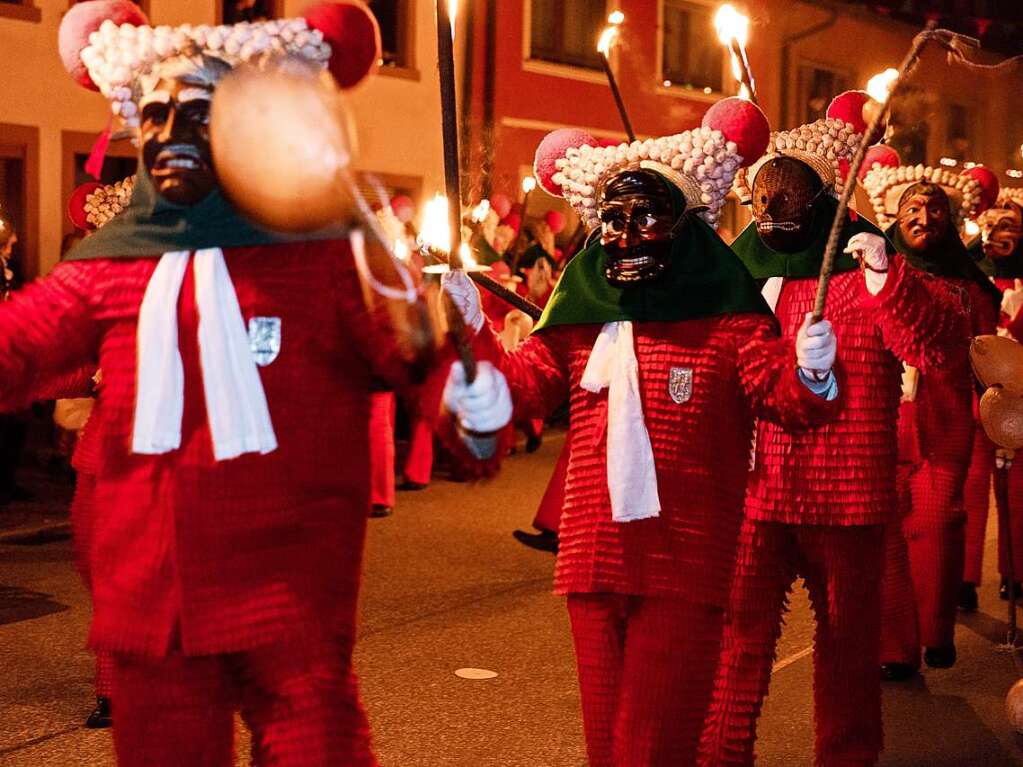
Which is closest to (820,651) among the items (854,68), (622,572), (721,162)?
(622,572)

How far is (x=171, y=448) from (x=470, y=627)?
4.17 metres

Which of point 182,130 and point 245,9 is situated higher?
point 245,9

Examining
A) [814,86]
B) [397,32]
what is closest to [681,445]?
[397,32]

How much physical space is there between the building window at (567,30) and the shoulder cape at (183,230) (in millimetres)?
18883

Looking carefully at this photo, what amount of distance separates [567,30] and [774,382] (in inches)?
748

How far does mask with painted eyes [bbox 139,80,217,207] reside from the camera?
3221 millimetres

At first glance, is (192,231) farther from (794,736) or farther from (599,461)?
(794,736)

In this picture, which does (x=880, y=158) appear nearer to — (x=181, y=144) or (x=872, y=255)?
(x=872, y=255)

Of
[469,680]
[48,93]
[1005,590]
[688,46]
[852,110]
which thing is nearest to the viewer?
[852,110]

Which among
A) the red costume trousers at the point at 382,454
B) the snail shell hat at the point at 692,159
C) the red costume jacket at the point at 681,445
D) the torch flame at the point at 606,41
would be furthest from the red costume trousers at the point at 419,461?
the red costume jacket at the point at 681,445

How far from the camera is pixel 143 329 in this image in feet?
10.5

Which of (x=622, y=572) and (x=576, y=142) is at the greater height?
(x=576, y=142)

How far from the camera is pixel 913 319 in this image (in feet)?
16.8

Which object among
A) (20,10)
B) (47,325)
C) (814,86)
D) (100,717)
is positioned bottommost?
(100,717)
